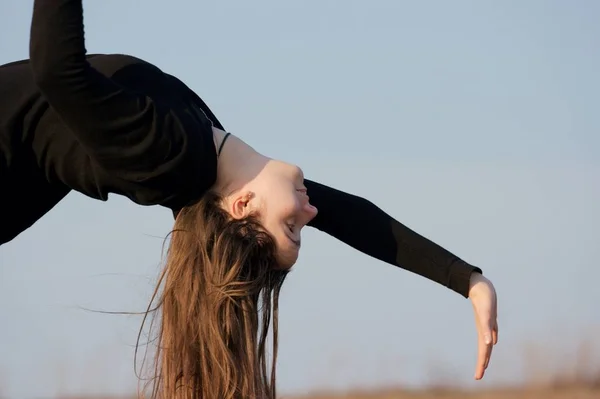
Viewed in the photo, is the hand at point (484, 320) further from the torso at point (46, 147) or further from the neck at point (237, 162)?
the torso at point (46, 147)

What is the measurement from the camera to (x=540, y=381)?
8.79m

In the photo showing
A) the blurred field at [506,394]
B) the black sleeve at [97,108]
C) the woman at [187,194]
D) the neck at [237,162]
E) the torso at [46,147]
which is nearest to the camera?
the black sleeve at [97,108]

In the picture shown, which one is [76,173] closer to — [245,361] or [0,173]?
[0,173]

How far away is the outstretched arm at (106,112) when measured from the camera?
339 cm

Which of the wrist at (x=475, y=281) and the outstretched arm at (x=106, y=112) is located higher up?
the outstretched arm at (x=106, y=112)

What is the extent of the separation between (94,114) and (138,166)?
0.24 metres

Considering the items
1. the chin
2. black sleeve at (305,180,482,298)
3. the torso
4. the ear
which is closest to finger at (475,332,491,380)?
black sleeve at (305,180,482,298)

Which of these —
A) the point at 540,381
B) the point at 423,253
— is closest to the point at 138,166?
the point at 423,253

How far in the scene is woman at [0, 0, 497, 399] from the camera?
3543mm

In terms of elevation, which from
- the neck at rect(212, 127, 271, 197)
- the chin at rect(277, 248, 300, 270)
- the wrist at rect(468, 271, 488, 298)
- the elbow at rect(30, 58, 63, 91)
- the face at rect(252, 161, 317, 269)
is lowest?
the wrist at rect(468, 271, 488, 298)

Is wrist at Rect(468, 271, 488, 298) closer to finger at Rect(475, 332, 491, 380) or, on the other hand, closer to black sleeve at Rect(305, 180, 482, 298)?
black sleeve at Rect(305, 180, 482, 298)

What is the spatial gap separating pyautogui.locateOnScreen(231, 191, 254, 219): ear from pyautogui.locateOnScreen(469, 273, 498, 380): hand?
2.58 feet

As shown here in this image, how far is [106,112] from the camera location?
354 centimetres

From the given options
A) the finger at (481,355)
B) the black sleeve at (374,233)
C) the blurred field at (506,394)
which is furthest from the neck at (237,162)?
the blurred field at (506,394)
